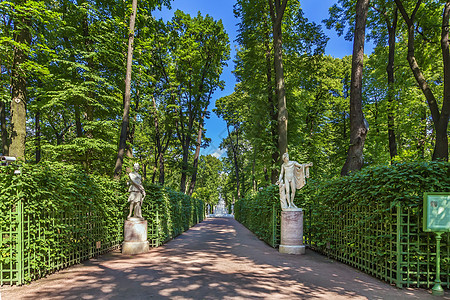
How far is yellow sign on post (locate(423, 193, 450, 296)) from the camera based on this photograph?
4.29 m

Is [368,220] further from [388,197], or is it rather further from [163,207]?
[163,207]

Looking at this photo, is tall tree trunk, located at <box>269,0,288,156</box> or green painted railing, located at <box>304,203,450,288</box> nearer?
green painted railing, located at <box>304,203,450,288</box>

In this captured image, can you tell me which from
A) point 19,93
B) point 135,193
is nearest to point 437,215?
point 135,193

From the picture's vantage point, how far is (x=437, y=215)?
4305 millimetres

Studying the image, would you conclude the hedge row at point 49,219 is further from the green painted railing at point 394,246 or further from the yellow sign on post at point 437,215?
the yellow sign on post at point 437,215

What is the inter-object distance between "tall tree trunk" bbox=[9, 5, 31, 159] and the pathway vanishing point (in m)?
4.97

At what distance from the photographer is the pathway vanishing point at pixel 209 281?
13.6 ft

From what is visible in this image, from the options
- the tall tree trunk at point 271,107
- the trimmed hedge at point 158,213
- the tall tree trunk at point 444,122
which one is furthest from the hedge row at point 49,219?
the tall tree trunk at point 444,122

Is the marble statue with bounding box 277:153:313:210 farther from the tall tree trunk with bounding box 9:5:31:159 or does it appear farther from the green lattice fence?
the tall tree trunk with bounding box 9:5:31:159

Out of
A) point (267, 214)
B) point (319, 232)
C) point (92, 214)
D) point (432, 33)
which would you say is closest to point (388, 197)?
point (319, 232)

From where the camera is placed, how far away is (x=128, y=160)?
13281mm

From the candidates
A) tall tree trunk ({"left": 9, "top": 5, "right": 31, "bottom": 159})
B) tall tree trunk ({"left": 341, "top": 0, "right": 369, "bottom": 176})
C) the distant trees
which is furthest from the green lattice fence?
tall tree trunk ({"left": 9, "top": 5, "right": 31, "bottom": 159})

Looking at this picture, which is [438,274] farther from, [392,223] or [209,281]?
[209,281]

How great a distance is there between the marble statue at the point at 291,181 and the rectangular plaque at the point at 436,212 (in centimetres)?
396
